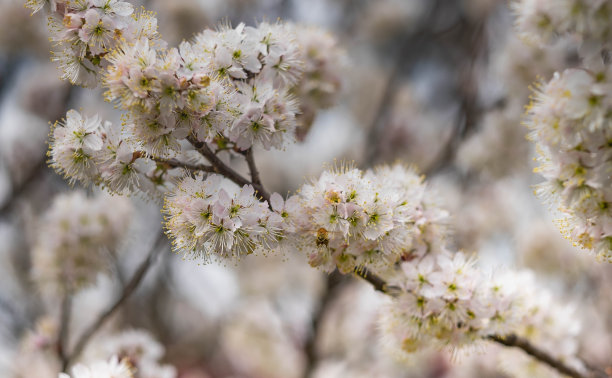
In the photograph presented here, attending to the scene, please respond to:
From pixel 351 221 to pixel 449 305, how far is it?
499 mm

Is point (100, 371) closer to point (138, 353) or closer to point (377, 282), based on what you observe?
point (138, 353)

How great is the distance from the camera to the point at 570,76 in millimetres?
1398

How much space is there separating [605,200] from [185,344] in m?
5.82

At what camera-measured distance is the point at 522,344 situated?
1.97 meters

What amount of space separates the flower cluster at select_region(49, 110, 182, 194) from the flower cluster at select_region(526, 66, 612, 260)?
3.86 feet

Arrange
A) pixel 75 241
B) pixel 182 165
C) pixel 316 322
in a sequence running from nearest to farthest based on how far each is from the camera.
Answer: pixel 182 165 < pixel 75 241 < pixel 316 322

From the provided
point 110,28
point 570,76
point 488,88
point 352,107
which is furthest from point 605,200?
point 352,107

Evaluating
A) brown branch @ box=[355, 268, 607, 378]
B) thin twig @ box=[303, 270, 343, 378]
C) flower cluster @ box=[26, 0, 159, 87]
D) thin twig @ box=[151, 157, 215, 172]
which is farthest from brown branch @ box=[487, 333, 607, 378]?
thin twig @ box=[303, 270, 343, 378]

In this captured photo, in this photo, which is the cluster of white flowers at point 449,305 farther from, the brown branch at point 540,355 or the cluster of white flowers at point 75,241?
the cluster of white flowers at point 75,241

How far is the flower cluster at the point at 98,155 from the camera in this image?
1606mm

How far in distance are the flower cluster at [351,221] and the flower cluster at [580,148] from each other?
0.47 metres

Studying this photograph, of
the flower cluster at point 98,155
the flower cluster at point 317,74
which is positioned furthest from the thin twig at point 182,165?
the flower cluster at point 317,74

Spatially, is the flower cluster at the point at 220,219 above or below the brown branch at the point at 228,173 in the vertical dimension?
below

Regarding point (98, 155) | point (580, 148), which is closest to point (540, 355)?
point (580, 148)
